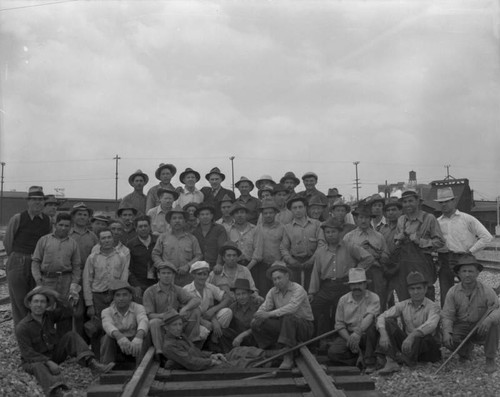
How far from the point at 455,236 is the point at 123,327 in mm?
4401

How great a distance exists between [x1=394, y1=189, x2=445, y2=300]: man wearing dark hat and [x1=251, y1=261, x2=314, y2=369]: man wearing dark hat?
1.56 metres

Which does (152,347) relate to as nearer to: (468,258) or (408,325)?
(408,325)

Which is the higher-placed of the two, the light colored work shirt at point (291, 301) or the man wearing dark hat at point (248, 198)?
the man wearing dark hat at point (248, 198)

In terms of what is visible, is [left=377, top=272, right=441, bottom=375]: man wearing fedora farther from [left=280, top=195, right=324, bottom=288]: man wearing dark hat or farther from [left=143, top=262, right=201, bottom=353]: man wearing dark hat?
[left=143, top=262, right=201, bottom=353]: man wearing dark hat

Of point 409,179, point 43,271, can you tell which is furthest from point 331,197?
point 409,179

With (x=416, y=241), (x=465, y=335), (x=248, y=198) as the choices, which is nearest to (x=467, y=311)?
(x=465, y=335)

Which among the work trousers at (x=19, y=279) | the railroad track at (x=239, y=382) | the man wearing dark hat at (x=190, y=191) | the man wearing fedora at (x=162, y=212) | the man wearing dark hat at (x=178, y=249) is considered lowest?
the railroad track at (x=239, y=382)

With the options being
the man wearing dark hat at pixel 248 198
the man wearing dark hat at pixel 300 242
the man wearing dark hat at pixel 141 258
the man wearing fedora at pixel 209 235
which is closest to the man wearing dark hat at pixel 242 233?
the man wearing fedora at pixel 209 235

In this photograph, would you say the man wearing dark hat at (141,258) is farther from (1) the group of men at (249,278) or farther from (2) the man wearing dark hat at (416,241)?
(2) the man wearing dark hat at (416,241)

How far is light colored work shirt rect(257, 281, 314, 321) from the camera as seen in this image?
6.28m

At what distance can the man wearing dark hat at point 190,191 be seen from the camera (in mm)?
8820

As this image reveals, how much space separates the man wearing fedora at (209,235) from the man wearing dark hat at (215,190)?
126 cm

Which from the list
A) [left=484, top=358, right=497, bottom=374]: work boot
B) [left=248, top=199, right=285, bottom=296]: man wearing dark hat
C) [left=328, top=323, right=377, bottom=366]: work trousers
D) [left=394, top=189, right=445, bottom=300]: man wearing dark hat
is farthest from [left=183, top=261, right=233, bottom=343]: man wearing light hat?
[left=484, top=358, right=497, bottom=374]: work boot

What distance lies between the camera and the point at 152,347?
604 cm
